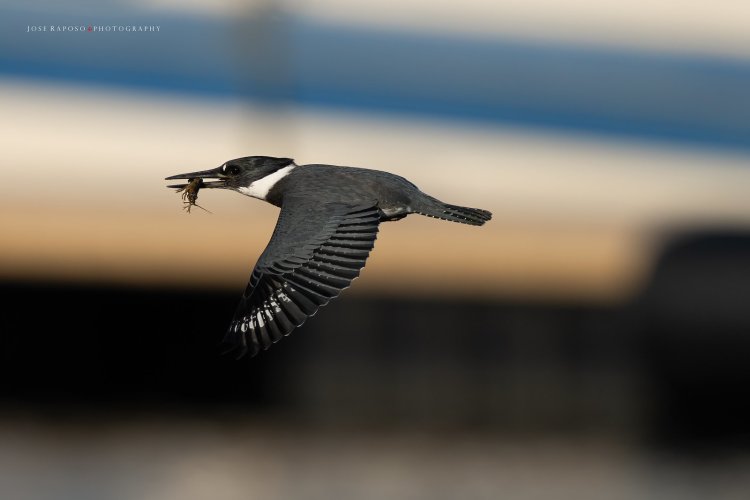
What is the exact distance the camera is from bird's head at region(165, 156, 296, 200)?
446 centimetres

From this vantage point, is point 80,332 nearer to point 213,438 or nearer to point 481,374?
point 213,438

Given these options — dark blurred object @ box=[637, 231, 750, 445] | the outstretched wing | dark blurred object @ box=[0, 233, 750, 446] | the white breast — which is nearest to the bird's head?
the white breast

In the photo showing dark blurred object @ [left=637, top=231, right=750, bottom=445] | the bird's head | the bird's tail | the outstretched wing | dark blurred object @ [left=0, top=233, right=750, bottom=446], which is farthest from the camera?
dark blurred object @ [left=637, top=231, right=750, bottom=445]

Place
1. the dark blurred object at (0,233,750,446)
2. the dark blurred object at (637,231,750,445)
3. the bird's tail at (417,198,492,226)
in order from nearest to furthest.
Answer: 1. the bird's tail at (417,198,492,226)
2. the dark blurred object at (0,233,750,446)
3. the dark blurred object at (637,231,750,445)

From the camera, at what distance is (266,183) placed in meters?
4.47

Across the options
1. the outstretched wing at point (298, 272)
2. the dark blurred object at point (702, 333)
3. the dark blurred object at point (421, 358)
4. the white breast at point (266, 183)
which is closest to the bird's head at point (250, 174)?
the white breast at point (266, 183)

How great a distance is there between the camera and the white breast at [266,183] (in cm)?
445

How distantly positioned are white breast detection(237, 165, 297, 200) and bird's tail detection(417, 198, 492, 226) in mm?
458

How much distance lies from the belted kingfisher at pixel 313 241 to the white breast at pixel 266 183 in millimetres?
23

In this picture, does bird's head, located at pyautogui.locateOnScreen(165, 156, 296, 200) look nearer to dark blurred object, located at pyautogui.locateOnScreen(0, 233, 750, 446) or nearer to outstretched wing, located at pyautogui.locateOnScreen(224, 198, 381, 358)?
outstretched wing, located at pyautogui.locateOnScreen(224, 198, 381, 358)

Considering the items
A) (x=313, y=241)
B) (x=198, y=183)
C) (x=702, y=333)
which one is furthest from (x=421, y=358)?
(x=313, y=241)

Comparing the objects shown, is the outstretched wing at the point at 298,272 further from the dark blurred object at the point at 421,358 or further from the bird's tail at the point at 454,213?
the dark blurred object at the point at 421,358

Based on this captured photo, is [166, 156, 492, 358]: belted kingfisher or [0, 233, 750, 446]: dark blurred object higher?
[166, 156, 492, 358]: belted kingfisher

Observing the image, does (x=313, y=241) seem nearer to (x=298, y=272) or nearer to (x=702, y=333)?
(x=298, y=272)
